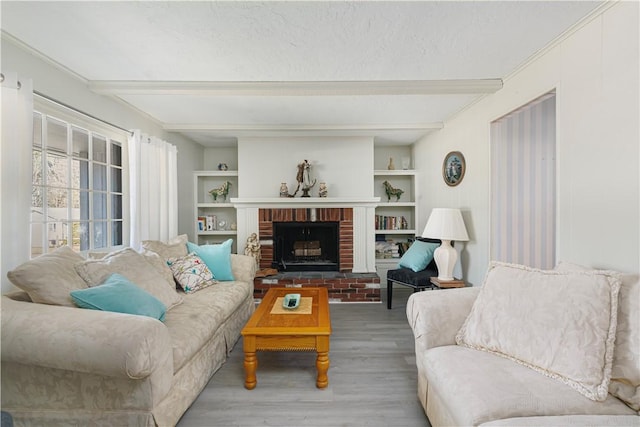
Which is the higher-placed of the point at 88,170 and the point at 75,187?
the point at 88,170

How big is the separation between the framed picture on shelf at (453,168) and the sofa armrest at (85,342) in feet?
10.6

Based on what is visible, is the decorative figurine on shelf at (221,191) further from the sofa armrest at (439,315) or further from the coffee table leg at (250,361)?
the sofa armrest at (439,315)

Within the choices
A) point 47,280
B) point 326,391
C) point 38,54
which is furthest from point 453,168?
point 38,54

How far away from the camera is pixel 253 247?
13.4 ft

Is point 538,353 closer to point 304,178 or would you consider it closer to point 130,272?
point 130,272

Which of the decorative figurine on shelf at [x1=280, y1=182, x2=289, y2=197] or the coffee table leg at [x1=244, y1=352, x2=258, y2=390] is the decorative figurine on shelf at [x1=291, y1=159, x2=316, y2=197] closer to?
the decorative figurine on shelf at [x1=280, y1=182, x2=289, y2=197]

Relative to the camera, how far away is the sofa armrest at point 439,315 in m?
1.64

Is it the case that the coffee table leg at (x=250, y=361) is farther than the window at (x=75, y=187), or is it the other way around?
the window at (x=75, y=187)

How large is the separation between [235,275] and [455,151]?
9.34ft

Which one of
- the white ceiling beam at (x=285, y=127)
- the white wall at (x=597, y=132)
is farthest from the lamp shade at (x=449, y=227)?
the white ceiling beam at (x=285, y=127)

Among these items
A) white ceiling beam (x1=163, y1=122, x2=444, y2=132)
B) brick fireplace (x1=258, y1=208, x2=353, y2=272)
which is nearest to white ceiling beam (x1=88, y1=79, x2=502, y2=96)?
white ceiling beam (x1=163, y1=122, x2=444, y2=132)

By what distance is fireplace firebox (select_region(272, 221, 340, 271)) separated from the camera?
14.1ft

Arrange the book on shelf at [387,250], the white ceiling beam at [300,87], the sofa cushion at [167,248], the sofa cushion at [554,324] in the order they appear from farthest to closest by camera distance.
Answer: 1. the book on shelf at [387,250]
2. the sofa cushion at [167,248]
3. the white ceiling beam at [300,87]
4. the sofa cushion at [554,324]

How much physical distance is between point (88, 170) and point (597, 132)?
378 cm
